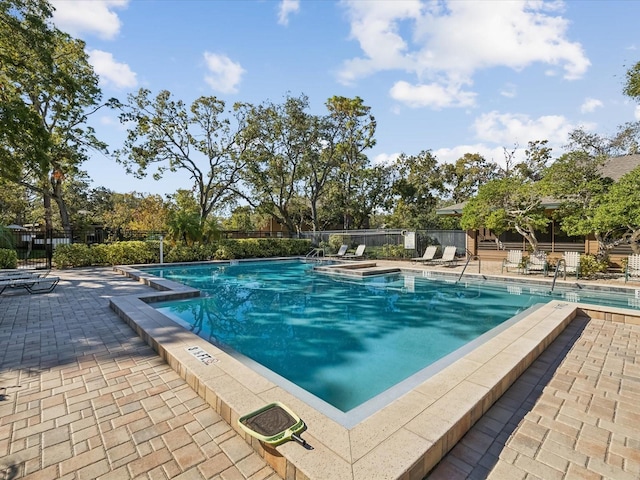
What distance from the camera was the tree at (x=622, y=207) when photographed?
8336 mm

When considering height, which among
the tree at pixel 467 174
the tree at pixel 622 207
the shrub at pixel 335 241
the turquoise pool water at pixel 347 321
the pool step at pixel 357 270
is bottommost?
the turquoise pool water at pixel 347 321

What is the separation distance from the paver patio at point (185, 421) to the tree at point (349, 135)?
2012 cm

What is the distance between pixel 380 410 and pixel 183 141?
1951cm

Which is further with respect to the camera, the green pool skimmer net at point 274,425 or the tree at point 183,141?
the tree at point 183,141

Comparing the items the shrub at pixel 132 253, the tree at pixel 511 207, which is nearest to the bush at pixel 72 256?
the shrub at pixel 132 253

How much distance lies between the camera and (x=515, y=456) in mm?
2125

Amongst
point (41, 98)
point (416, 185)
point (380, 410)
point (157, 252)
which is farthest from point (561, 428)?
point (416, 185)

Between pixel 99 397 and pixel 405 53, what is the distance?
12424 mm

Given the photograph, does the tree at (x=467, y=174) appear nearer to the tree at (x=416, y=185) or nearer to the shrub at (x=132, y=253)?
the tree at (x=416, y=185)

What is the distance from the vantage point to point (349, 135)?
2298 centimetres

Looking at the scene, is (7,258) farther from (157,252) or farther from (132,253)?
(157,252)

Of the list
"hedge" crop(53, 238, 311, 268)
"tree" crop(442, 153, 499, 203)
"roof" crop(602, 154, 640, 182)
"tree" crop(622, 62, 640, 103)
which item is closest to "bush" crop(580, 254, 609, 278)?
"roof" crop(602, 154, 640, 182)

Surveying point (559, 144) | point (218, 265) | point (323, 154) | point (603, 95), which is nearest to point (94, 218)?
point (218, 265)

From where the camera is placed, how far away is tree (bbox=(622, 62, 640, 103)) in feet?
39.8
